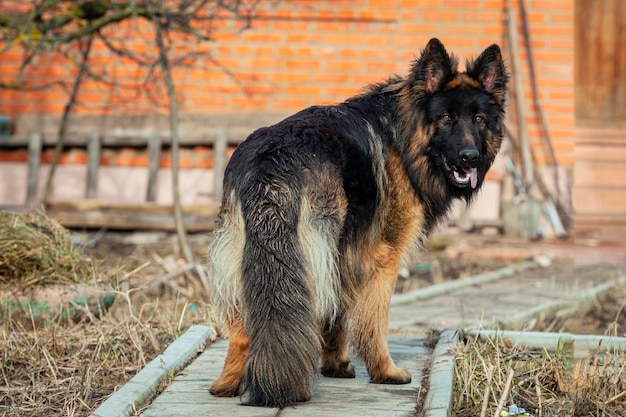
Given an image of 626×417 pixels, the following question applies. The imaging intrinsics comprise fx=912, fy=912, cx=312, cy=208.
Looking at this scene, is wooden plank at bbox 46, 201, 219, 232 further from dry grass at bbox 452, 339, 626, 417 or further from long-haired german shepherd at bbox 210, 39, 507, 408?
dry grass at bbox 452, 339, 626, 417

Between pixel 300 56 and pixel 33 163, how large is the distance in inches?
147

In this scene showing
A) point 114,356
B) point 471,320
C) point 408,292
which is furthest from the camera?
point 408,292

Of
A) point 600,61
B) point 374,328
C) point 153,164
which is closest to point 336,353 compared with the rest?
point 374,328

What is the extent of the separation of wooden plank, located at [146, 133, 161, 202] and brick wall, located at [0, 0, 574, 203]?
1.39 feet

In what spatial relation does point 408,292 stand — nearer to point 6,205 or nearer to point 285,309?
point 285,309

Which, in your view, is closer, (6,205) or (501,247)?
(501,247)

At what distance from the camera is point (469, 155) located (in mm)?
4711

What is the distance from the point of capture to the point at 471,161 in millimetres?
4738

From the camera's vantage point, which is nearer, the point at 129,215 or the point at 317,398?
the point at 317,398

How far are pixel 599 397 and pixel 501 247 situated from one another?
6569mm

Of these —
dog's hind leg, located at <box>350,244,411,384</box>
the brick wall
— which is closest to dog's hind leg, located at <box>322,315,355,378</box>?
dog's hind leg, located at <box>350,244,411,384</box>

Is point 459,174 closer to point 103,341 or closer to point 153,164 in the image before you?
point 103,341

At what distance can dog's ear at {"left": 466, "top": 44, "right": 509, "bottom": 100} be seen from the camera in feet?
16.4

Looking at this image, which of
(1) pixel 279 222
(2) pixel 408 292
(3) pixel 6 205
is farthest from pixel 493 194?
(1) pixel 279 222
